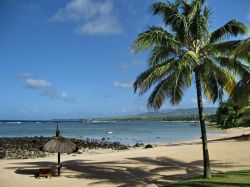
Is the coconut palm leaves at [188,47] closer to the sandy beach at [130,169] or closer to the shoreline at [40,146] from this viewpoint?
the sandy beach at [130,169]

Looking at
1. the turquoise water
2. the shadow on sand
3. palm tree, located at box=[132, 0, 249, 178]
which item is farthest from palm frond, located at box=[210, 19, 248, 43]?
the turquoise water

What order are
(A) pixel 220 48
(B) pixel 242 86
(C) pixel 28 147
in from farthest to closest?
1. (C) pixel 28 147
2. (A) pixel 220 48
3. (B) pixel 242 86

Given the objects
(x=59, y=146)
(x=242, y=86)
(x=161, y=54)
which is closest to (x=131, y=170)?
(x=59, y=146)

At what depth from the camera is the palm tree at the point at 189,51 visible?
1658 centimetres

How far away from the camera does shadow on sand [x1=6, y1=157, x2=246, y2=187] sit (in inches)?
762

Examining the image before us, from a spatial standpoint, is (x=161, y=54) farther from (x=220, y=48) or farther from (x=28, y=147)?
(x=28, y=147)

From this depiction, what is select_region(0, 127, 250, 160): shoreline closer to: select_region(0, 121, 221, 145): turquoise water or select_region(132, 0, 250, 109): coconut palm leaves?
select_region(0, 121, 221, 145): turquoise water

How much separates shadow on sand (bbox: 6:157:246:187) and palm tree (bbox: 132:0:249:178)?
11.2ft

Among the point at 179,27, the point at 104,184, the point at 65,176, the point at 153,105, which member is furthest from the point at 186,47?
the point at 65,176

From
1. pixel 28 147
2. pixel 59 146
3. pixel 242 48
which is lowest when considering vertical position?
pixel 28 147

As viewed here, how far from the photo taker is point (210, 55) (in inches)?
678

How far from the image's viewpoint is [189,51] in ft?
53.6

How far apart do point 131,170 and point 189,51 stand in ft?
27.3

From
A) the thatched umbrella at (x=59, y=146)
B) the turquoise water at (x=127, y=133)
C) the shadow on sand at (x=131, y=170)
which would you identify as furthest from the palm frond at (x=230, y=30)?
the turquoise water at (x=127, y=133)
